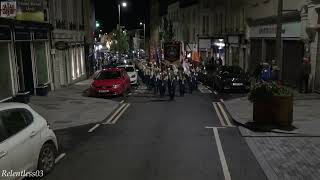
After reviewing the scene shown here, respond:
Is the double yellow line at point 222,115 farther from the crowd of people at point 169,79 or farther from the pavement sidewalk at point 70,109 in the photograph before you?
the pavement sidewalk at point 70,109

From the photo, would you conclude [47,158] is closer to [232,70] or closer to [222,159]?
[222,159]

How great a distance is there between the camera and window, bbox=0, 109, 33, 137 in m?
7.66

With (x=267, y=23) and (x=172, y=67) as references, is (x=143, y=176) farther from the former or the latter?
(x=267, y=23)

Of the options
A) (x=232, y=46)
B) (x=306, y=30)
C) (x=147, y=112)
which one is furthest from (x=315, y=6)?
(x=232, y=46)

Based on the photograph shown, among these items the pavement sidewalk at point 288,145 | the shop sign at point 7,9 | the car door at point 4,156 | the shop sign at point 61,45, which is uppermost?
the shop sign at point 7,9

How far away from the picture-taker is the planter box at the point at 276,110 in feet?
42.5

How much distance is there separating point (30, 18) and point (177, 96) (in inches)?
344

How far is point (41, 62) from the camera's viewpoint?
2502 cm

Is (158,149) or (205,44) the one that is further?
(205,44)

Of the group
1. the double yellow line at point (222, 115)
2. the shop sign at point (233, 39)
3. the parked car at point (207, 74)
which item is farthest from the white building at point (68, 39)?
the shop sign at point (233, 39)

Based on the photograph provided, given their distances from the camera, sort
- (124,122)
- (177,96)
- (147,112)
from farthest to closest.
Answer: (177,96), (147,112), (124,122)

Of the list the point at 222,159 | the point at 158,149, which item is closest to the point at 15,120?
the point at 158,149

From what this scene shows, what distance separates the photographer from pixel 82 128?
14.3m

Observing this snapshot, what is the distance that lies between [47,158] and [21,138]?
52.2 inches
